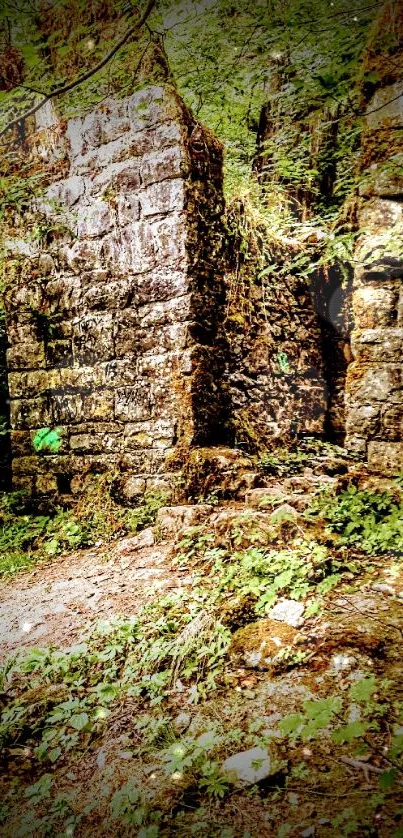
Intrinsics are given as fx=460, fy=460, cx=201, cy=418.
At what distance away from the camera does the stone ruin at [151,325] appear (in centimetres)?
371

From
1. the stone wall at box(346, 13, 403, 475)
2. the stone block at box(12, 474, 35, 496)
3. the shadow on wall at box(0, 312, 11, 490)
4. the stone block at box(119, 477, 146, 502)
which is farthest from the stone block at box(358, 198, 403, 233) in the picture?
the stone block at box(12, 474, 35, 496)

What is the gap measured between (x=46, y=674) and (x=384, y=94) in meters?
4.56

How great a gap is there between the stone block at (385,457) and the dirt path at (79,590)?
1.80 metres

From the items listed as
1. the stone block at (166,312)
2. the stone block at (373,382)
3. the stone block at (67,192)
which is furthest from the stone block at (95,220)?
the stone block at (373,382)

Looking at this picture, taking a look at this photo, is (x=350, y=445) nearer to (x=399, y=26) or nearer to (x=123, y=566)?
(x=123, y=566)

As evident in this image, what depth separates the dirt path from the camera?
2643 millimetres

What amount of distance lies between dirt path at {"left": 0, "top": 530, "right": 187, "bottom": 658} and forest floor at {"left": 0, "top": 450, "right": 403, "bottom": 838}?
16 millimetres

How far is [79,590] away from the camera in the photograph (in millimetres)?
3059

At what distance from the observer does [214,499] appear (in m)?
3.57

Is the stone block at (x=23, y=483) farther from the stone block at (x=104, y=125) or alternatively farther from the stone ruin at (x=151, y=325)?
the stone block at (x=104, y=125)

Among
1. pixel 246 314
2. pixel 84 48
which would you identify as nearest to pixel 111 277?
pixel 246 314

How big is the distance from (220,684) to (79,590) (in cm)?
139

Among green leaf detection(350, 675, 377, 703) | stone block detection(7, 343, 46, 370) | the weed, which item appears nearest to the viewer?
green leaf detection(350, 675, 377, 703)

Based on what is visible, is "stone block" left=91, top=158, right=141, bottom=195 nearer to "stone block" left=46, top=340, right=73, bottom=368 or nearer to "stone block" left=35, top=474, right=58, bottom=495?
"stone block" left=46, top=340, right=73, bottom=368
